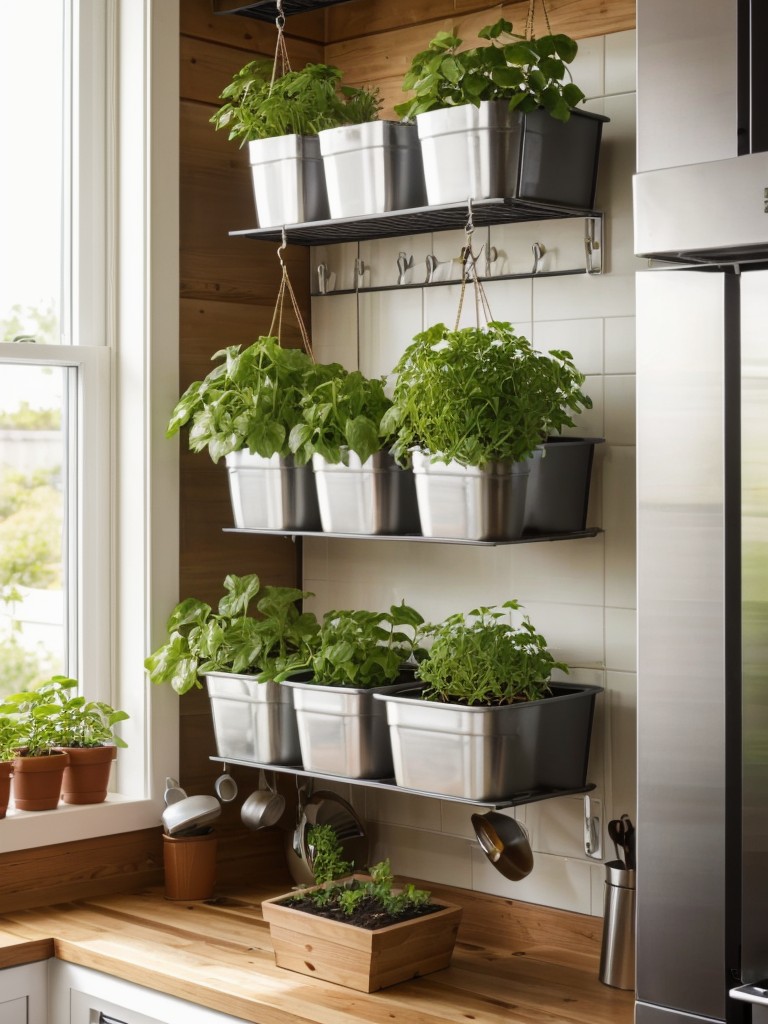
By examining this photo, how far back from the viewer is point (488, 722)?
2.07 m

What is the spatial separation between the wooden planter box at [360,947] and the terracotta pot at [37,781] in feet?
1.76

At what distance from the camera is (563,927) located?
7.63 ft

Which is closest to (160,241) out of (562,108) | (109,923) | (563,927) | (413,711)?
(562,108)

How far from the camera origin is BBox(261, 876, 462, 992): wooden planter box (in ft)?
6.66

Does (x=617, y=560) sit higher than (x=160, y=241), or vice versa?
(x=160, y=241)

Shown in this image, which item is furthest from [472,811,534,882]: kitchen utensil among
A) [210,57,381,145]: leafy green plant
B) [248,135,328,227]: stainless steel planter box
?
[210,57,381,145]: leafy green plant

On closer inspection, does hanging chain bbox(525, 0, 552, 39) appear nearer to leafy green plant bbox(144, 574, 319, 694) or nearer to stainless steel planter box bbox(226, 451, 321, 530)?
stainless steel planter box bbox(226, 451, 321, 530)

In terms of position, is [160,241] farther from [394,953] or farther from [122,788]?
[394,953]

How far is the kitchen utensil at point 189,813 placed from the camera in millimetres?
2486

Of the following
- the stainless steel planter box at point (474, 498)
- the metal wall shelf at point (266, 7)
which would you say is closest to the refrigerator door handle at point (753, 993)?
the stainless steel planter box at point (474, 498)

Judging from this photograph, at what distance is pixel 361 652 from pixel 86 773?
0.60 meters

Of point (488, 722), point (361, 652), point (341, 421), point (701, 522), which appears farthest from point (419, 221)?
point (701, 522)

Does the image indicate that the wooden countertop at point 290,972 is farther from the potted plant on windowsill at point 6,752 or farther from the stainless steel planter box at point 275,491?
the stainless steel planter box at point 275,491

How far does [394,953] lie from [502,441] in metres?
0.80
